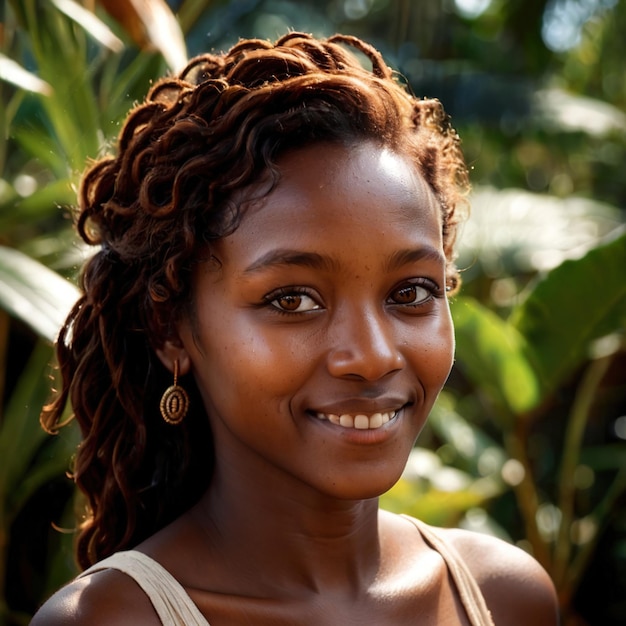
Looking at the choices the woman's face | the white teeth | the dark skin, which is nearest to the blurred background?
the dark skin

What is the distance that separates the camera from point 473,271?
15.1 ft

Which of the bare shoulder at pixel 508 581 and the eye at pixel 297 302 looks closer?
the eye at pixel 297 302

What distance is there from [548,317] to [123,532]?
2.01 m

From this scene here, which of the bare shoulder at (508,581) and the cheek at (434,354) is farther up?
the cheek at (434,354)

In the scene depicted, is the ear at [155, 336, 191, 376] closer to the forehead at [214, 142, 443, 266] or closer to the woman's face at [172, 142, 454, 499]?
the woman's face at [172, 142, 454, 499]

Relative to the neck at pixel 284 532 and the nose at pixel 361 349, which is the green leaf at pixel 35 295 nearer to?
the neck at pixel 284 532

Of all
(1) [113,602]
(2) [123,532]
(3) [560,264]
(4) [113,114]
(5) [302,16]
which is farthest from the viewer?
(5) [302,16]

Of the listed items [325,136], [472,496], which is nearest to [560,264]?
[472,496]

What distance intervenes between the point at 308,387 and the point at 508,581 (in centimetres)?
73

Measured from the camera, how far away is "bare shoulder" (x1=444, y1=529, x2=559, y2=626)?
6.59 feet

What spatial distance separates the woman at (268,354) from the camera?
5.29ft

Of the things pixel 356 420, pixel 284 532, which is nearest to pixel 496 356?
pixel 284 532

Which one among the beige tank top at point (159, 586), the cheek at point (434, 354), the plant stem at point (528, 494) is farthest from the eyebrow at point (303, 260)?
the plant stem at point (528, 494)

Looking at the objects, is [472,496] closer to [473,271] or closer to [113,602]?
[473,271]
